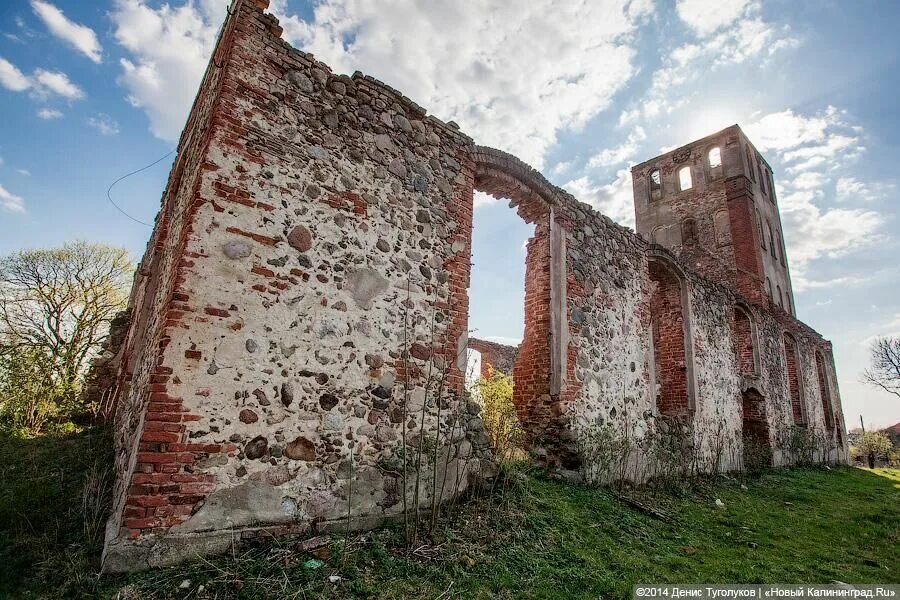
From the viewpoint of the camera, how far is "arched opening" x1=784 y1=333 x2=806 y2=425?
577 inches

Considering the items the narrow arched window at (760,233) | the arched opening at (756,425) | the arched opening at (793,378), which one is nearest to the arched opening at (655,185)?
the narrow arched window at (760,233)

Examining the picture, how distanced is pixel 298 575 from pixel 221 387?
1454 mm

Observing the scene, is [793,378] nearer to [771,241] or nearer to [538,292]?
[771,241]

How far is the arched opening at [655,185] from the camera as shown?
21.5 metres

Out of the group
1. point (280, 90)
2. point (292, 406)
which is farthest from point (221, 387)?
point (280, 90)

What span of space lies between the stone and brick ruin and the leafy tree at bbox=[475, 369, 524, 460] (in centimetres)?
30

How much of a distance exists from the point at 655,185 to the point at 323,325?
2175 cm

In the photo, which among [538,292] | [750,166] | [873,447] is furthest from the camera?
[873,447]

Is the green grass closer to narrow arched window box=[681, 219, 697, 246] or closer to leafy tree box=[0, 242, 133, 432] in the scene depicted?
leafy tree box=[0, 242, 133, 432]

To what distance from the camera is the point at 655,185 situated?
21.9 meters

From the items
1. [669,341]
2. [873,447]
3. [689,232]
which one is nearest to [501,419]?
[669,341]

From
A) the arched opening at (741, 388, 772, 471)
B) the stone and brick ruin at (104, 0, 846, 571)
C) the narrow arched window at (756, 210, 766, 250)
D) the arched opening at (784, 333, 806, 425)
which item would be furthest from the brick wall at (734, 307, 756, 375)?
the narrow arched window at (756, 210, 766, 250)

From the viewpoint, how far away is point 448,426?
468 cm

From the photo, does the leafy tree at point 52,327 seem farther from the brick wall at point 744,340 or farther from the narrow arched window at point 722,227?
the narrow arched window at point 722,227
